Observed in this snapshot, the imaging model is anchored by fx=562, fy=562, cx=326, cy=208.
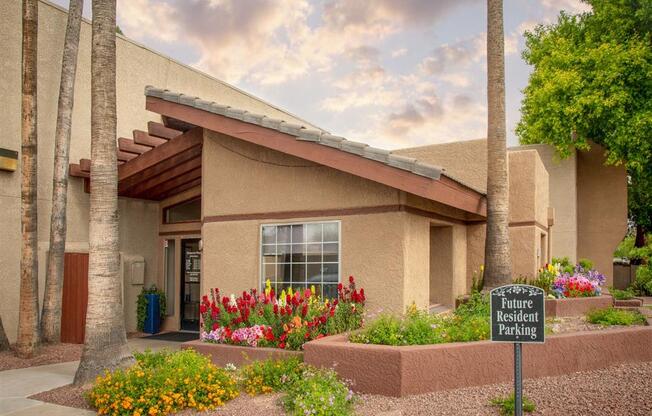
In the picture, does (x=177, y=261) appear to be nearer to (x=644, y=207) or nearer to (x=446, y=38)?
(x=446, y=38)

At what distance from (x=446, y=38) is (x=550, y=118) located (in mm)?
10699

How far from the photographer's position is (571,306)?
→ 35.3ft

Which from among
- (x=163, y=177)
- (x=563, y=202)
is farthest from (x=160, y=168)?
(x=563, y=202)

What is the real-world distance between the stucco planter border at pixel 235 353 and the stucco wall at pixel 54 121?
5.42m

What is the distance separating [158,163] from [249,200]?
104 inches

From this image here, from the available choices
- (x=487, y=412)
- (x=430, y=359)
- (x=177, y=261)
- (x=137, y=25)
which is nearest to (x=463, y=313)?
(x=430, y=359)

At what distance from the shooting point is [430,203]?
10039 mm

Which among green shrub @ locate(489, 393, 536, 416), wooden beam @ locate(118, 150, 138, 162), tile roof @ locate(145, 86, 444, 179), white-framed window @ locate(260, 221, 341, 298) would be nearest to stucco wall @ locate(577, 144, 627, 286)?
white-framed window @ locate(260, 221, 341, 298)

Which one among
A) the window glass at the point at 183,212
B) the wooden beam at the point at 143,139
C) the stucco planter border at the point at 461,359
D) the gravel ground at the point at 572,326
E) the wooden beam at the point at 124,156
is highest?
the wooden beam at the point at 143,139

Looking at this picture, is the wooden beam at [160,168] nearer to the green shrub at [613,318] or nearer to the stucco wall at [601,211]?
the green shrub at [613,318]

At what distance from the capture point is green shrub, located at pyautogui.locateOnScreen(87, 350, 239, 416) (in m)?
6.59

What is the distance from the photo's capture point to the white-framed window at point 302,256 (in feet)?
32.0

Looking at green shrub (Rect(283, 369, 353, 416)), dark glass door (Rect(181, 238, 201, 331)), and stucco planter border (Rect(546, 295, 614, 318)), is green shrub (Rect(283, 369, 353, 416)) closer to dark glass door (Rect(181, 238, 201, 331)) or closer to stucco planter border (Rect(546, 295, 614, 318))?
stucco planter border (Rect(546, 295, 614, 318))

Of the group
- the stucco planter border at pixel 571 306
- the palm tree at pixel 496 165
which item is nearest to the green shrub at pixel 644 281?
the stucco planter border at pixel 571 306
